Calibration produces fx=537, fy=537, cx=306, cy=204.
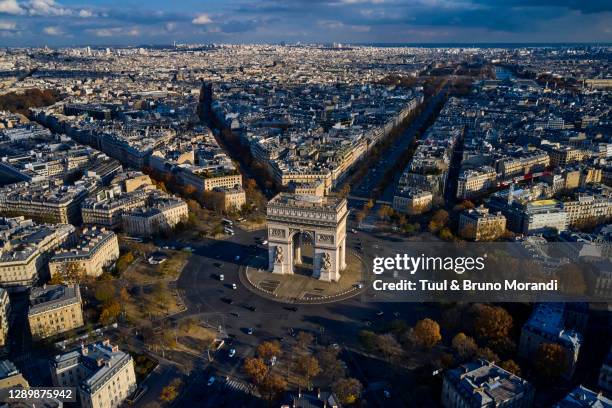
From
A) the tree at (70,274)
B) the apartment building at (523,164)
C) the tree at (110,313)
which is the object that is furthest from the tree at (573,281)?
the tree at (70,274)

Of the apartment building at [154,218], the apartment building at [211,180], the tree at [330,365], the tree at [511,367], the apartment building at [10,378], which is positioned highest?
the apartment building at [211,180]

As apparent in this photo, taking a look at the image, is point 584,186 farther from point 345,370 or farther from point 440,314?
point 345,370

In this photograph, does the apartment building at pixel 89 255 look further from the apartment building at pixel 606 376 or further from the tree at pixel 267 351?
the apartment building at pixel 606 376

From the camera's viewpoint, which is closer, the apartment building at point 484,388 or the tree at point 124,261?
the apartment building at point 484,388

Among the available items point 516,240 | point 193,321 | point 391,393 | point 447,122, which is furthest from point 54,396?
point 447,122

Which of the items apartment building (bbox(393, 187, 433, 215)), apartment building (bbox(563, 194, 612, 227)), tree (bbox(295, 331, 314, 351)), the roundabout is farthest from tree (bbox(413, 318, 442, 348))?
apartment building (bbox(563, 194, 612, 227))

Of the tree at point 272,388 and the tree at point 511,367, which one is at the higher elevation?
the tree at point 511,367
